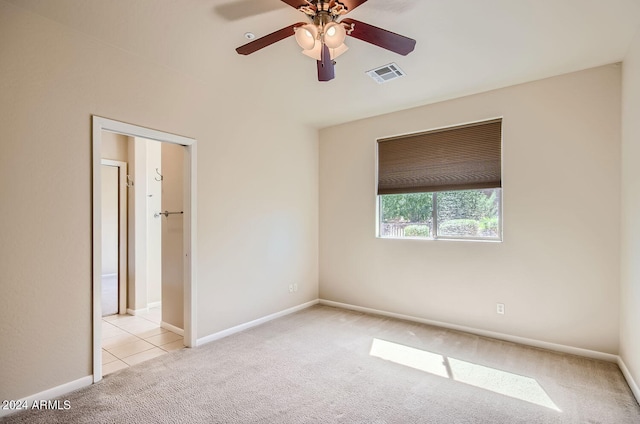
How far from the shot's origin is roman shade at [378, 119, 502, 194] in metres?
3.65

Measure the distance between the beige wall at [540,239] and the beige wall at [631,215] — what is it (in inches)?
5.7

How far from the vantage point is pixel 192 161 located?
3412mm

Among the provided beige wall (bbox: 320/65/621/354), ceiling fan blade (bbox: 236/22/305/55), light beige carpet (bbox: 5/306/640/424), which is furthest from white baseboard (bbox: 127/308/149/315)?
ceiling fan blade (bbox: 236/22/305/55)

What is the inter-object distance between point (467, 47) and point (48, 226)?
3640 millimetres

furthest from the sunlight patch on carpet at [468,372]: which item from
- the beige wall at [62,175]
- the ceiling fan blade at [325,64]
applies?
the ceiling fan blade at [325,64]

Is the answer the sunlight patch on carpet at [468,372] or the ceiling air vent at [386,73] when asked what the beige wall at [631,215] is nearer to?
the sunlight patch on carpet at [468,372]

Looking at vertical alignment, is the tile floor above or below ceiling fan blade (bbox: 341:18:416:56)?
below

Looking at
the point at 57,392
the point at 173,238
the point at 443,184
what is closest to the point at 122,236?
the point at 173,238

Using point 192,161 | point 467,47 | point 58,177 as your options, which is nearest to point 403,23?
point 467,47

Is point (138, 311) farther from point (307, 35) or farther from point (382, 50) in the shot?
point (382, 50)

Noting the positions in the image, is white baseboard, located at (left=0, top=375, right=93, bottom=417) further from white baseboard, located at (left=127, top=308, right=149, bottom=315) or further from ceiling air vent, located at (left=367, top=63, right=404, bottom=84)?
ceiling air vent, located at (left=367, top=63, right=404, bottom=84)

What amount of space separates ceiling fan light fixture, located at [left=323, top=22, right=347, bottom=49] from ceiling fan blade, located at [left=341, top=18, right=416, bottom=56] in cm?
5

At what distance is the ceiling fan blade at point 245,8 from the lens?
215 centimetres

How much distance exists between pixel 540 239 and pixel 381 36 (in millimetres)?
2693
